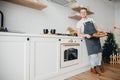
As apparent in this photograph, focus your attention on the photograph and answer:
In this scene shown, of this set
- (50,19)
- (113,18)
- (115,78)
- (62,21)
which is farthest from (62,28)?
(113,18)

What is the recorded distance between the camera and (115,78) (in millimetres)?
2320

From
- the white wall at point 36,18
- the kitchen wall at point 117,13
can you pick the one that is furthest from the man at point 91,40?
the kitchen wall at point 117,13

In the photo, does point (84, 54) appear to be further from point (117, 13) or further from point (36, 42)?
point (117, 13)

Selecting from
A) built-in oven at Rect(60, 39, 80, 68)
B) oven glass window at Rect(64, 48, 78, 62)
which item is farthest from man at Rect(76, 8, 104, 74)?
oven glass window at Rect(64, 48, 78, 62)

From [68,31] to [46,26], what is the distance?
0.70m

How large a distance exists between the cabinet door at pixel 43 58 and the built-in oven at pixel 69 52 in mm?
181

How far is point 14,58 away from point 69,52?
1166 millimetres

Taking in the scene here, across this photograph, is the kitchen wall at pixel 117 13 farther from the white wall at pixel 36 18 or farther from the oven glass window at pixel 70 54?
the oven glass window at pixel 70 54

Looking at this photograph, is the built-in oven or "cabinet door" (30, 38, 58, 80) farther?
the built-in oven

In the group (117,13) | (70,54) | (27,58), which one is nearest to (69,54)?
(70,54)

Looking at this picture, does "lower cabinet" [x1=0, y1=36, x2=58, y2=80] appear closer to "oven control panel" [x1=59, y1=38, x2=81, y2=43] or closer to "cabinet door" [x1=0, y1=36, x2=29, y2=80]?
"cabinet door" [x1=0, y1=36, x2=29, y2=80]

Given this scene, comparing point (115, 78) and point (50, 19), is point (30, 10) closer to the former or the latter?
point (50, 19)

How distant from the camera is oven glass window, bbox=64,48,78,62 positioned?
231 centimetres

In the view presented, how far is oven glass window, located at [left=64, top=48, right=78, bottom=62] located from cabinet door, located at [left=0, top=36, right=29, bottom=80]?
879mm
